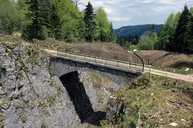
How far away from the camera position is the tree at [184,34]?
84.5 m

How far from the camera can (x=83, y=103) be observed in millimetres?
61000

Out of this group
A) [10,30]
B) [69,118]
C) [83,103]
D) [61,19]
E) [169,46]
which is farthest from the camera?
[169,46]

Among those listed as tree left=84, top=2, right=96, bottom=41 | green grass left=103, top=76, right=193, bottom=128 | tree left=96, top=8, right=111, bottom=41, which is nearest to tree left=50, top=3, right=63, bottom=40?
tree left=84, top=2, right=96, bottom=41

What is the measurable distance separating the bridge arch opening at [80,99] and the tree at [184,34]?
31533mm

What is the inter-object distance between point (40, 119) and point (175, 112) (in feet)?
78.3

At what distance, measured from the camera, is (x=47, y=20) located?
8100cm

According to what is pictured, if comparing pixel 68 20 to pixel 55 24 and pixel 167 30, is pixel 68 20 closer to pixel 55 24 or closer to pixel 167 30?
pixel 55 24

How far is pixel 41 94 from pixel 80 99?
36.1 ft

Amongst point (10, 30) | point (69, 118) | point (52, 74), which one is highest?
point (10, 30)

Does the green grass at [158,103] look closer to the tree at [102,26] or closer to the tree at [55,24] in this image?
the tree at [55,24]

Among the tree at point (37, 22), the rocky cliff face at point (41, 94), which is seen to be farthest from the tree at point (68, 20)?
the rocky cliff face at point (41, 94)

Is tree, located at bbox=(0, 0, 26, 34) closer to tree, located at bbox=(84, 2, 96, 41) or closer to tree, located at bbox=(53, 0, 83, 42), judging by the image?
tree, located at bbox=(53, 0, 83, 42)

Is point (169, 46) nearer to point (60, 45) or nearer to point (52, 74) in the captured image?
point (60, 45)

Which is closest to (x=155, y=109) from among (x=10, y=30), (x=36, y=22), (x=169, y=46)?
(x=36, y=22)
